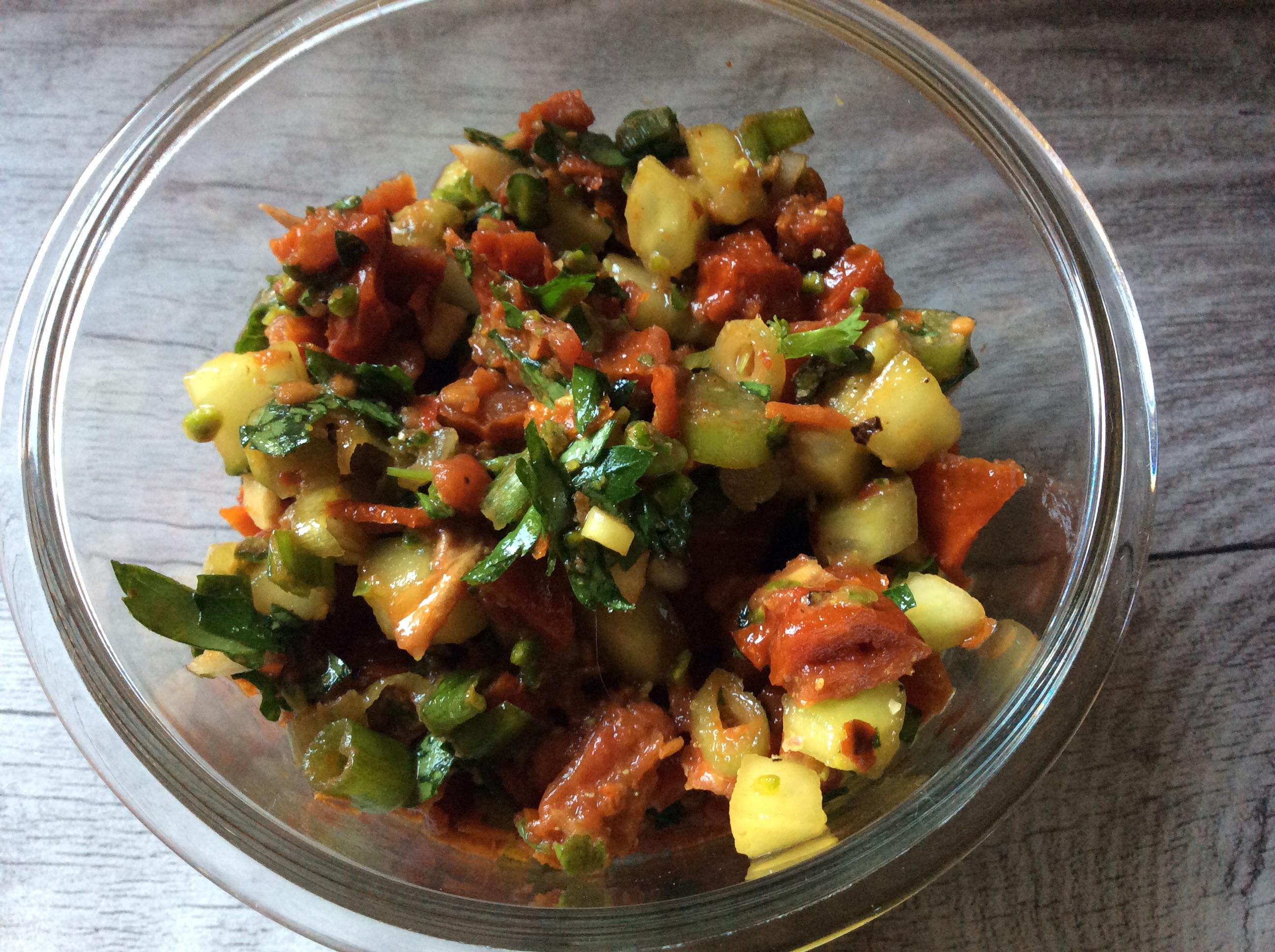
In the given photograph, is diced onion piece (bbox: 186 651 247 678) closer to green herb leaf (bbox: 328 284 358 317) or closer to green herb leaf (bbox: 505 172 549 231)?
green herb leaf (bbox: 328 284 358 317)

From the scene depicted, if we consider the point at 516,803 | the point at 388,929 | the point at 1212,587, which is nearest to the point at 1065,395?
the point at 1212,587

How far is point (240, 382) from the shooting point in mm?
1591

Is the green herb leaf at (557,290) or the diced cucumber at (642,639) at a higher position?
the green herb leaf at (557,290)

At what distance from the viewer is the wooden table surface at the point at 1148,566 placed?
1.89 m

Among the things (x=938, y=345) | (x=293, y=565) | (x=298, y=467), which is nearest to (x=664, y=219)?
(x=938, y=345)

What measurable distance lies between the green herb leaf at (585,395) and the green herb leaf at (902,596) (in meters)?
0.52

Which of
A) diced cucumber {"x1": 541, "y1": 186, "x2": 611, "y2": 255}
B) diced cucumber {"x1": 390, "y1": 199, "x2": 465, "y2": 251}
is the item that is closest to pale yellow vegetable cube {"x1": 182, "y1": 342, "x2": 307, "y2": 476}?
diced cucumber {"x1": 390, "y1": 199, "x2": 465, "y2": 251}

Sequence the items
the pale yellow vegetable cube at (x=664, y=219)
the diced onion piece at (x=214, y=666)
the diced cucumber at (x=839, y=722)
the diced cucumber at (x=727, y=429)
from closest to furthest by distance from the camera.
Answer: the diced cucumber at (x=839, y=722), the diced cucumber at (x=727, y=429), the diced onion piece at (x=214, y=666), the pale yellow vegetable cube at (x=664, y=219)

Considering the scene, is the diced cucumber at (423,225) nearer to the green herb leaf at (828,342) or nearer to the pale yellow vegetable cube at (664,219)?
the pale yellow vegetable cube at (664,219)

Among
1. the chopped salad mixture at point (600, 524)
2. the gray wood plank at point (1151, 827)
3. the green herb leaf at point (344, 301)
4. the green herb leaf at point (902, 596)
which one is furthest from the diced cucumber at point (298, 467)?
the gray wood plank at point (1151, 827)

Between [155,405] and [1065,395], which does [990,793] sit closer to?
[1065,395]

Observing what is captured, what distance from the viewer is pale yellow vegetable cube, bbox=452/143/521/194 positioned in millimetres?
1829

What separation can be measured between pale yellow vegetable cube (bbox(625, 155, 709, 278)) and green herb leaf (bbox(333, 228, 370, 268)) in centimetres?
46

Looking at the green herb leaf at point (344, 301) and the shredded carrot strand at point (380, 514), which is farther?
the green herb leaf at point (344, 301)
